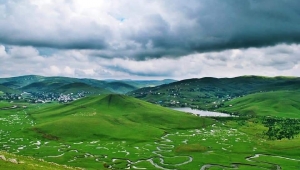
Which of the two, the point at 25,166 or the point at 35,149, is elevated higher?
the point at 25,166

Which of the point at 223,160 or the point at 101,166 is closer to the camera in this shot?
the point at 101,166

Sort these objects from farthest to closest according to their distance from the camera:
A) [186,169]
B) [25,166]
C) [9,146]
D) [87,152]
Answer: [9,146] → [87,152] → [186,169] → [25,166]

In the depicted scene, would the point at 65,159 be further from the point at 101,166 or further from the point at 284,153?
the point at 284,153

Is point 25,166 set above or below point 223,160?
above

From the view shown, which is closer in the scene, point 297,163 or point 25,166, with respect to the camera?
point 25,166

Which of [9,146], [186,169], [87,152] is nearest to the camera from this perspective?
[186,169]

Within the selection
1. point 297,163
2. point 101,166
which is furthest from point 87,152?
point 297,163

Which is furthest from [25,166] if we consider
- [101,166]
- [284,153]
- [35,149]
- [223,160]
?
[284,153]

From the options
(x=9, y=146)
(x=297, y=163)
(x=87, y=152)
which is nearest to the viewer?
(x=297, y=163)

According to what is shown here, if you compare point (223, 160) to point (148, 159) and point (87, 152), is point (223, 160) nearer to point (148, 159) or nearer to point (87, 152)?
point (148, 159)
